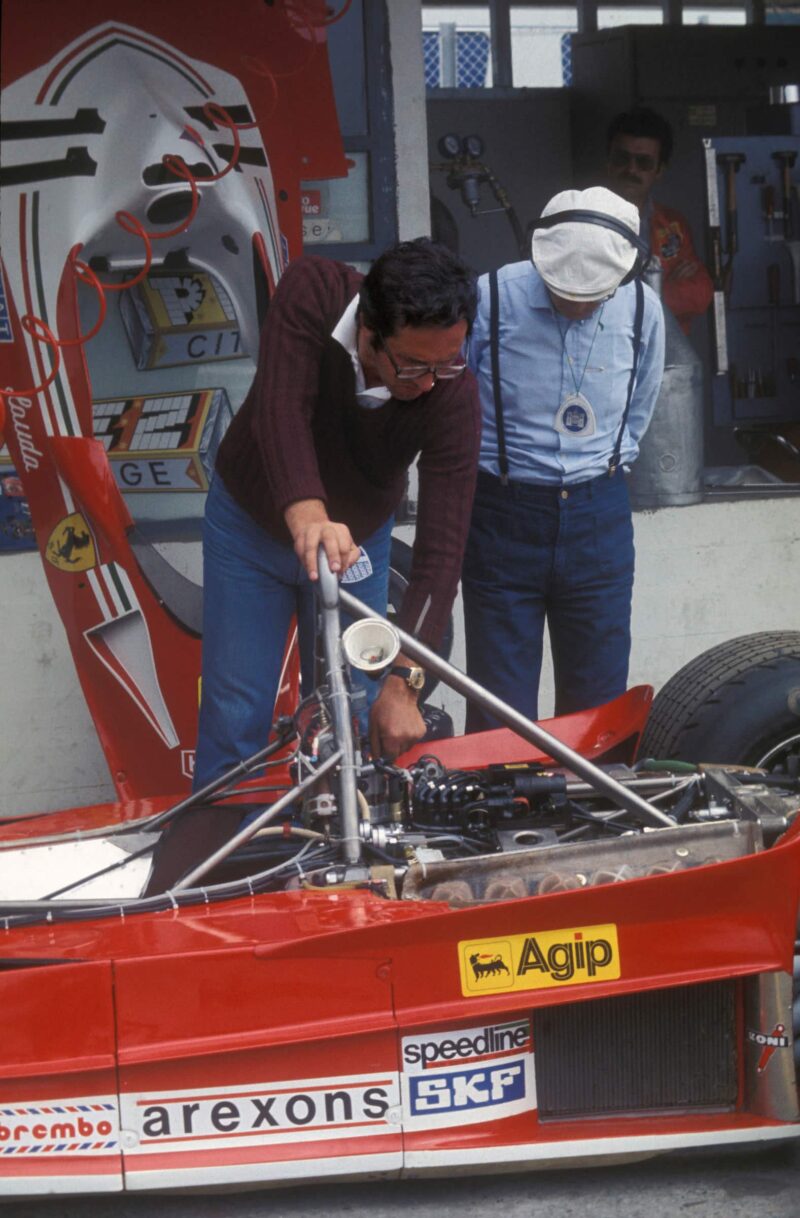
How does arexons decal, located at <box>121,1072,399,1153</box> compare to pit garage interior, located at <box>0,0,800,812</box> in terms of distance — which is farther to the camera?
pit garage interior, located at <box>0,0,800,812</box>

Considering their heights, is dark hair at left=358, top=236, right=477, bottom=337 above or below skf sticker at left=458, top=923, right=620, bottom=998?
above

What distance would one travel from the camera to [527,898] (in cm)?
263

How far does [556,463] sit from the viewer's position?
4113 mm

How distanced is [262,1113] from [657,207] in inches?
203

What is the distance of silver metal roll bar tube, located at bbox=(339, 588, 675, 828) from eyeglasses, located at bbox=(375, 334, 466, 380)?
1.44 ft

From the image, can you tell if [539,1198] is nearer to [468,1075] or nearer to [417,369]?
[468,1075]

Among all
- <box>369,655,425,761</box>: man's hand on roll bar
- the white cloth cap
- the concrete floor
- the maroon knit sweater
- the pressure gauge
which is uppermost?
the pressure gauge

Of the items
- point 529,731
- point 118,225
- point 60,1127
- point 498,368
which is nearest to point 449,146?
point 118,225

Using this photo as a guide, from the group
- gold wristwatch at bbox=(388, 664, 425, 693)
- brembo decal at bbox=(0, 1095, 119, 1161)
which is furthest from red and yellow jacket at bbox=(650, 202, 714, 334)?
brembo decal at bbox=(0, 1095, 119, 1161)

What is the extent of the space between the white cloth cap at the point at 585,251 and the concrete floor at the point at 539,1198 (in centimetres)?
207

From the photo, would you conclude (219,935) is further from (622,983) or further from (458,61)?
(458,61)

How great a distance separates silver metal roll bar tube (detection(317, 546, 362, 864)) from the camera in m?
2.94

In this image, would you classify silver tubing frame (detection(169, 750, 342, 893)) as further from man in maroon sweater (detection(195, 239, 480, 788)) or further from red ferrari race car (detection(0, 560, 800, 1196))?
man in maroon sweater (detection(195, 239, 480, 788))

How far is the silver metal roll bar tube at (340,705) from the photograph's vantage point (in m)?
2.94
